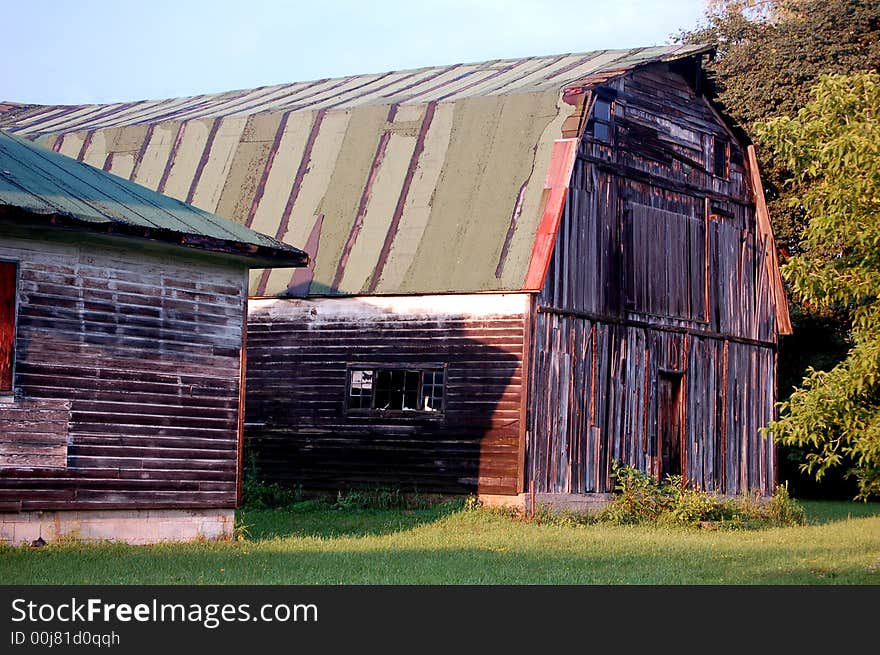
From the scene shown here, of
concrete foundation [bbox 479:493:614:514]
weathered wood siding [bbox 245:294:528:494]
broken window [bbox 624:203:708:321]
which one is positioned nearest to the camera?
concrete foundation [bbox 479:493:614:514]

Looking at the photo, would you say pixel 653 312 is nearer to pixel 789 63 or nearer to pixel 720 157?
pixel 720 157

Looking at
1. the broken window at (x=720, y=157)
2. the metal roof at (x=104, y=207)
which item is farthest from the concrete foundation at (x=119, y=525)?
the broken window at (x=720, y=157)

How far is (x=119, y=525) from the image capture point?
17609 mm

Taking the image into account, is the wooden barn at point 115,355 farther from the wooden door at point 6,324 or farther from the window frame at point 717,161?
the window frame at point 717,161

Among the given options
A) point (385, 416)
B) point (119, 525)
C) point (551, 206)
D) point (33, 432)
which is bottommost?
point (119, 525)

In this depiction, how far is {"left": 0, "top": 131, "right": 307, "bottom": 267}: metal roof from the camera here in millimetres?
→ 16188

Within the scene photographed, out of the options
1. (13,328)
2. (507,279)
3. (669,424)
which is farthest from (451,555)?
(669,424)

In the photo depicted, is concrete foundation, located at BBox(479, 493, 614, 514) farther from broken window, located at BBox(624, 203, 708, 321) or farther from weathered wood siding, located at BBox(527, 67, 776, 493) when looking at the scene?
broken window, located at BBox(624, 203, 708, 321)

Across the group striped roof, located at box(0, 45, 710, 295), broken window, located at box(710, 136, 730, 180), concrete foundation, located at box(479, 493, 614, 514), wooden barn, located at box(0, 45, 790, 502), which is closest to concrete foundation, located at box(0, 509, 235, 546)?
concrete foundation, located at box(479, 493, 614, 514)

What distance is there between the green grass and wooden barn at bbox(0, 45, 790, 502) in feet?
6.18

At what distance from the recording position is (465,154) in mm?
25484

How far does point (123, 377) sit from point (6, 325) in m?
1.73
